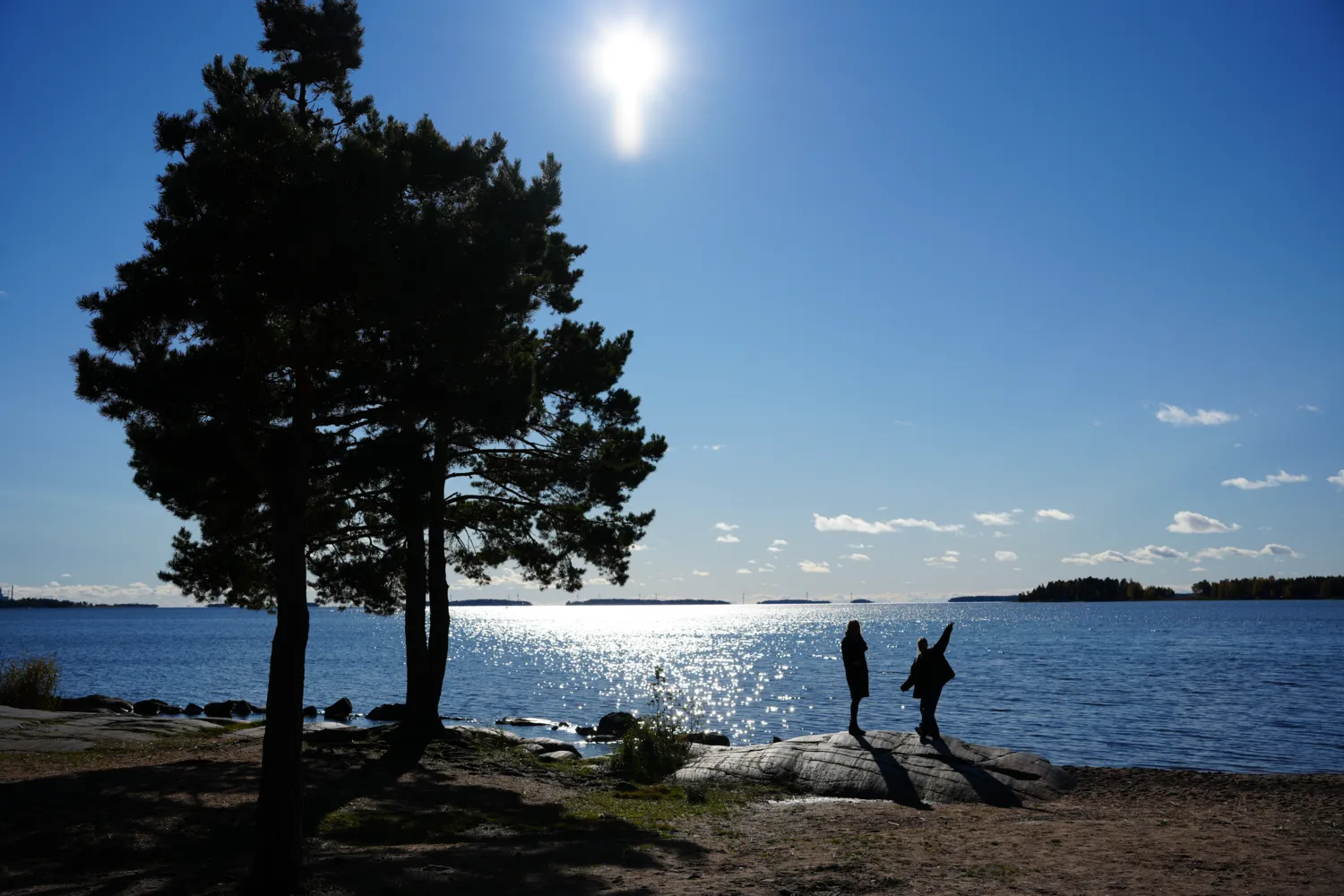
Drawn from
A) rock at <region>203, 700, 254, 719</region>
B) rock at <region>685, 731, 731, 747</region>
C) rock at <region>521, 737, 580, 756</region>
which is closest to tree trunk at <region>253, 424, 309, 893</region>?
rock at <region>521, 737, 580, 756</region>

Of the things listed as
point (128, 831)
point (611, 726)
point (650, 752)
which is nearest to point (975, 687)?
point (611, 726)

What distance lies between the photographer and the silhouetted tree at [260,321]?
9758 mm

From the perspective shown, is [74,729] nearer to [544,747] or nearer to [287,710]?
[544,747]

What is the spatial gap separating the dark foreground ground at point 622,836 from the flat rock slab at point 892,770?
73cm

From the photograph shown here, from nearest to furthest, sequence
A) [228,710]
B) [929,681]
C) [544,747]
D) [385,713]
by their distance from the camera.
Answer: [929,681] → [544,747] → [385,713] → [228,710]

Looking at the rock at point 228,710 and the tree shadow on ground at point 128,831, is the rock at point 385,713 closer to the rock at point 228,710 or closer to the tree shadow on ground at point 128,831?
the rock at point 228,710

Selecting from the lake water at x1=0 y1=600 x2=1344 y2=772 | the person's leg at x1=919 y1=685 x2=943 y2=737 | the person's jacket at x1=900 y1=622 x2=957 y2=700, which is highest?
the person's jacket at x1=900 y1=622 x2=957 y2=700

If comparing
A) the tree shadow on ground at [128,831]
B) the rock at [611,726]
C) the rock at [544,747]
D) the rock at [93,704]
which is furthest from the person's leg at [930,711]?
the rock at [93,704]

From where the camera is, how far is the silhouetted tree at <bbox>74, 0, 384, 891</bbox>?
9758 mm

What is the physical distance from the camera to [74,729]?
68.3ft

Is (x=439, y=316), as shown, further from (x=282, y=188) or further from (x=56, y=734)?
(x=56, y=734)

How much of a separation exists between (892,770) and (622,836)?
20.0 feet

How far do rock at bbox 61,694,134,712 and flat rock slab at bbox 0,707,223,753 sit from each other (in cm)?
500

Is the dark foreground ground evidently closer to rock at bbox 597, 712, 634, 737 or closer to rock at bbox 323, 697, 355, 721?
rock at bbox 597, 712, 634, 737
